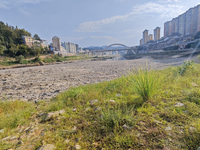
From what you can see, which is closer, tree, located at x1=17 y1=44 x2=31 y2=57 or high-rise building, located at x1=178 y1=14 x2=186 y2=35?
tree, located at x1=17 y1=44 x2=31 y2=57

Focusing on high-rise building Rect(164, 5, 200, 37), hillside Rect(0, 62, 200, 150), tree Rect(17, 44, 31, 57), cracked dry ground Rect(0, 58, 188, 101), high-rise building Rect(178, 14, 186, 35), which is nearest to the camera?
hillside Rect(0, 62, 200, 150)

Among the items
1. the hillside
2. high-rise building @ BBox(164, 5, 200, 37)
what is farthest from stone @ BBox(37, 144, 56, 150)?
high-rise building @ BBox(164, 5, 200, 37)

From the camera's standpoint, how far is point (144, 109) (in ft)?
7.36

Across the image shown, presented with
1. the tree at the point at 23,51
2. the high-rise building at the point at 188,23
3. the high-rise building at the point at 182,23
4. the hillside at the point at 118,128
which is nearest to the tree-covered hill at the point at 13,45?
the tree at the point at 23,51

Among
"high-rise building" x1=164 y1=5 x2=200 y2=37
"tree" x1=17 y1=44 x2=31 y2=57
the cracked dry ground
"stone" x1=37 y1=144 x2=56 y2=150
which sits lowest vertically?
the cracked dry ground

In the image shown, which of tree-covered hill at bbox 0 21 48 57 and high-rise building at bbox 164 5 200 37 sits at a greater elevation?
high-rise building at bbox 164 5 200 37

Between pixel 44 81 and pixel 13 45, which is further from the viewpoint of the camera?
pixel 13 45

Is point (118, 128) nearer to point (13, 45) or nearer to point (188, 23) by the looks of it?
point (13, 45)

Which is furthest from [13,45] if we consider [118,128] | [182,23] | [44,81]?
[182,23]

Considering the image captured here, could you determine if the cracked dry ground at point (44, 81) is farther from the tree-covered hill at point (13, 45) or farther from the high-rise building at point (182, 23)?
the high-rise building at point (182, 23)

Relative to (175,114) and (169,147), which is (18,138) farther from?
(175,114)

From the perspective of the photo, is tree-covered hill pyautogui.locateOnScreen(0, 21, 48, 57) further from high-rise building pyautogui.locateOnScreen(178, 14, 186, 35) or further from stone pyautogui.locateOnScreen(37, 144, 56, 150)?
high-rise building pyautogui.locateOnScreen(178, 14, 186, 35)

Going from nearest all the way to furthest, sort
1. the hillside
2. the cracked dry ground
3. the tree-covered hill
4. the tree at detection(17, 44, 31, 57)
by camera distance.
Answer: the hillside → the cracked dry ground → the tree-covered hill → the tree at detection(17, 44, 31, 57)

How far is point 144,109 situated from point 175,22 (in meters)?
128
